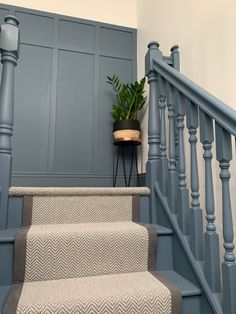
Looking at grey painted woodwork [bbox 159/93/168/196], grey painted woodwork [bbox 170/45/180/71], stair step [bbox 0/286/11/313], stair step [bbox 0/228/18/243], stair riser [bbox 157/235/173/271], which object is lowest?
stair step [bbox 0/286/11/313]

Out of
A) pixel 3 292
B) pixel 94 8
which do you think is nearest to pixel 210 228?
pixel 3 292

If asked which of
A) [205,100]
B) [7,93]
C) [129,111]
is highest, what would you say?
[129,111]

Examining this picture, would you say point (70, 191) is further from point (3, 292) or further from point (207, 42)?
point (207, 42)

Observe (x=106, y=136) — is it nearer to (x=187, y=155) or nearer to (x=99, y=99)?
(x=99, y=99)

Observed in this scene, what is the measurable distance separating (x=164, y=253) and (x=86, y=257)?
398 mm

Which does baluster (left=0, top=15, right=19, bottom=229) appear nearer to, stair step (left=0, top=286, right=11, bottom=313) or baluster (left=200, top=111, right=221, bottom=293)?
stair step (left=0, top=286, right=11, bottom=313)

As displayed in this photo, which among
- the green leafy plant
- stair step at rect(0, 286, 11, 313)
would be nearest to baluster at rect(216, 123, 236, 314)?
stair step at rect(0, 286, 11, 313)

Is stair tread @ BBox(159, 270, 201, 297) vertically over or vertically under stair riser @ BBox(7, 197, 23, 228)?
under

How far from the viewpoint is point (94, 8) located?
319cm

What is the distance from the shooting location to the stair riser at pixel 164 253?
53.9 inches

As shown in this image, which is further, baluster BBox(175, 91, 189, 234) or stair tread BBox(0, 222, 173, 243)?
baluster BBox(175, 91, 189, 234)

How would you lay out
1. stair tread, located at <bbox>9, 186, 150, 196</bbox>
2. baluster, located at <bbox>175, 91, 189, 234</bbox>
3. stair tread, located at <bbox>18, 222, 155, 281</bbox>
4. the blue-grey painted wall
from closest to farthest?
1. stair tread, located at <bbox>18, 222, 155, 281</bbox>
2. baluster, located at <bbox>175, 91, 189, 234</bbox>
3. stair tread, located at <bbox>9, 186, 150, 196</bbox>
4. the blue-grey painted wall

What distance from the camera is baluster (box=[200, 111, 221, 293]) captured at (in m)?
1.09

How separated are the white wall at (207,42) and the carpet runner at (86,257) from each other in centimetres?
50
